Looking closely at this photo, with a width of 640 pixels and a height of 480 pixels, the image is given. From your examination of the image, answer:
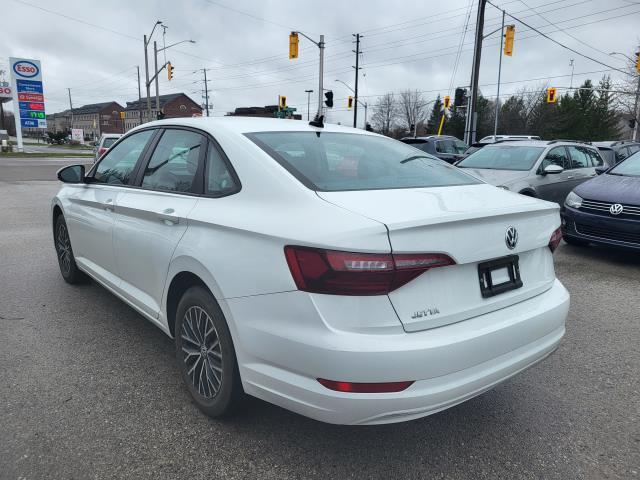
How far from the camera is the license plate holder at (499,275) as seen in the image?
2.25 metres

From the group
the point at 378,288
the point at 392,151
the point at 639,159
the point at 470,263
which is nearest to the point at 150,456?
the point at 378,288

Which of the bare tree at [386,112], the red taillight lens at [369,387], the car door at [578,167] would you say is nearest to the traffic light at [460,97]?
the car door at [578,167]

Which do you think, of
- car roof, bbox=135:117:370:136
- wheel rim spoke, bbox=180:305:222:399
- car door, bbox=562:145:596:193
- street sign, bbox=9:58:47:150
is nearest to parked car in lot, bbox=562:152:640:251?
car door, bbox=562:145:596:193

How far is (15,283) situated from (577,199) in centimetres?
710

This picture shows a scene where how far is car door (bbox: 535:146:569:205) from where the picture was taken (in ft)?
27.1

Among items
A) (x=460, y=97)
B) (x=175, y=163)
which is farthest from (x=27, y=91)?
(x=175, y=163)

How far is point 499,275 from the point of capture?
2.33m

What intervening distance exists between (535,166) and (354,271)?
7408 mm

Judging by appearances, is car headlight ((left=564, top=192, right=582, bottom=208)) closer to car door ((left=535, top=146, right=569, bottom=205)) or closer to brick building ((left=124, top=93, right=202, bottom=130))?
car door ((left=535, top=146, right=569, bottom=205))

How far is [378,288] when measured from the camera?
195 cm

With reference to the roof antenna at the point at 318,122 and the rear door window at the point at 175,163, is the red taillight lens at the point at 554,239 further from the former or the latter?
the rear door window at the point at 175,163

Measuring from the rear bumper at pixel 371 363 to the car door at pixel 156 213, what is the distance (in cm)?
81

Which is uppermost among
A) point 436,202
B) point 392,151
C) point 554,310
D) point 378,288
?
point 392,151

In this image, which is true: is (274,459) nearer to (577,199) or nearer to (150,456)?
(150,456)
